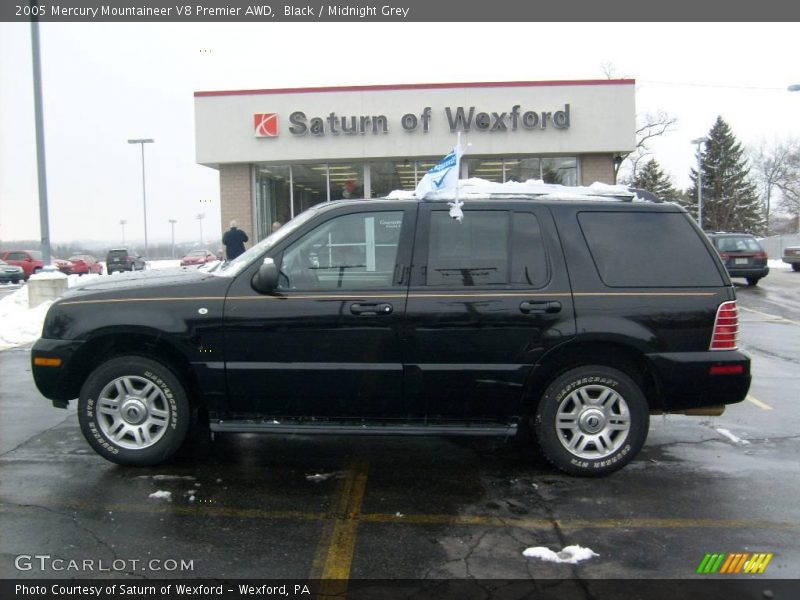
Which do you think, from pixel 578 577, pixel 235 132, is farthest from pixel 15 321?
pixel 578 577

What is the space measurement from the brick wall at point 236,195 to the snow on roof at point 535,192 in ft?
50.4

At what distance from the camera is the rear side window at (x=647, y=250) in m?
4.83

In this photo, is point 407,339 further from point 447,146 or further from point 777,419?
point 447,146

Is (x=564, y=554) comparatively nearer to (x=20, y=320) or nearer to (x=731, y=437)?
(x=731, y=437)

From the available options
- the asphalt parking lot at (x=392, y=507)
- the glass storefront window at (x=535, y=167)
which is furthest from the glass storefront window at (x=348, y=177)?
the asphalt parking lot at (x=392, y=507)

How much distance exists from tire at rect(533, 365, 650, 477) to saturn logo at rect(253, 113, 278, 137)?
16.1 m

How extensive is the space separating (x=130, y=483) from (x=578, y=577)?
2.92m

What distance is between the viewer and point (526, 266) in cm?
483

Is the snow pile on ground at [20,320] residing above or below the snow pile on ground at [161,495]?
above

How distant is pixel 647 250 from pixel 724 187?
193ft

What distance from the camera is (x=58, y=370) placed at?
4.85 metres

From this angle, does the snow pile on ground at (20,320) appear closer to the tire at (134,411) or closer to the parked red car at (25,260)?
the tire at (134,411)

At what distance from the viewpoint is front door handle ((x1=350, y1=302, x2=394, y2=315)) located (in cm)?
469

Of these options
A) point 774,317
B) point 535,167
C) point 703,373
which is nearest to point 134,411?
point 703,373
